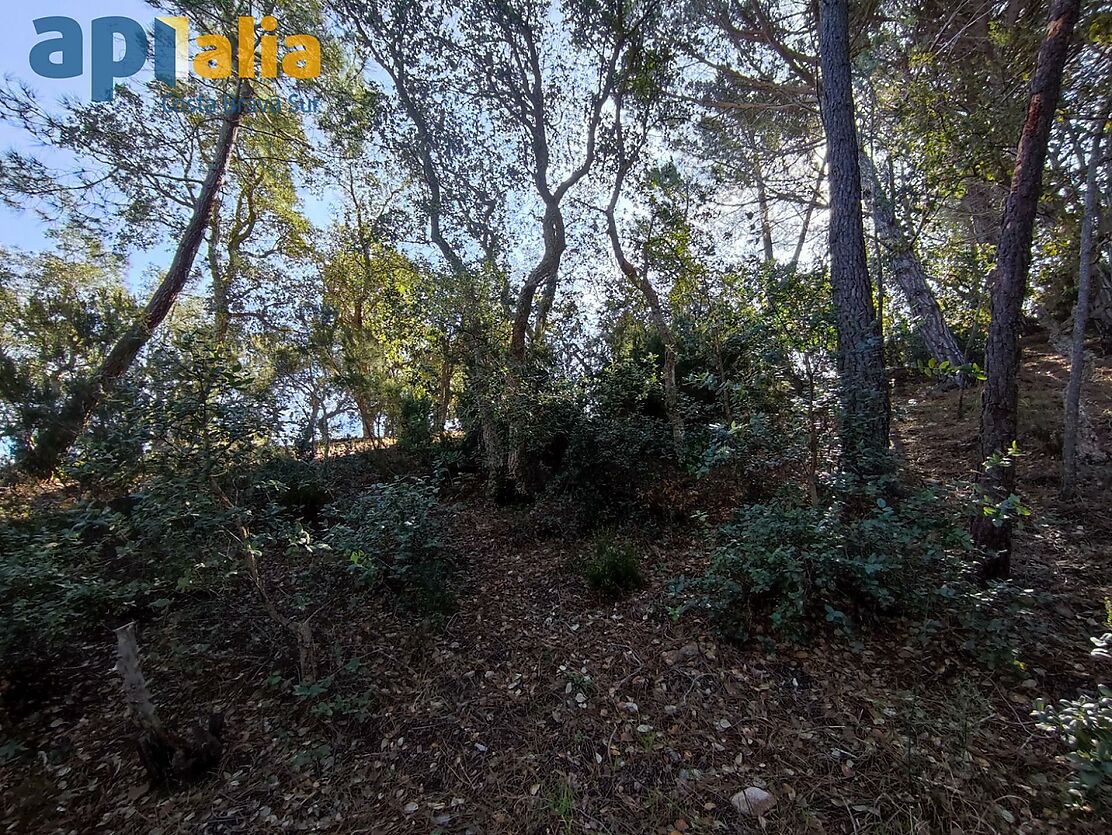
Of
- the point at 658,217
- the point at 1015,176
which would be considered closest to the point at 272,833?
the point at 1015,176

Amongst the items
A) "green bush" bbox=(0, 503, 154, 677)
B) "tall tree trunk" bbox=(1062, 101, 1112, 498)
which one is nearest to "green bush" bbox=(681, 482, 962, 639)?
"tall tree trunk" bbox=(1062, 101, 1112, 498)

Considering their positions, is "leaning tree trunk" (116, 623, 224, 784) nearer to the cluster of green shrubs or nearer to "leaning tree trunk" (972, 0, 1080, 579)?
the cluster of green shrubs

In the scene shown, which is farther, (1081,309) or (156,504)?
(1081,309)

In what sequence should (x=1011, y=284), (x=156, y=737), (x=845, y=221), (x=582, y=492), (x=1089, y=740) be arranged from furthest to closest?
1. (x=582, y=492)
2. (x=845, y=221)
3. (x=1011, y=284)
4. (x=156, y=737)
5. (x=1089, y=740)

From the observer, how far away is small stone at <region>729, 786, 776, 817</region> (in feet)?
5.73

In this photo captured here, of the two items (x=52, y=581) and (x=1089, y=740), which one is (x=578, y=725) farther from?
(x=52, y=581)

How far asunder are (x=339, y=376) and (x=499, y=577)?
A: 137 inches

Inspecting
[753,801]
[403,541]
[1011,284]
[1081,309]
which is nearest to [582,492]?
[403,541]

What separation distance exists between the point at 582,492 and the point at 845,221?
10.8 feet

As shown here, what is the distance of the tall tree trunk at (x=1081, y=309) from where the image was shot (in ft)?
11.1

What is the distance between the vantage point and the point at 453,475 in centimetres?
582

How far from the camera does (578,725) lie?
225 cm

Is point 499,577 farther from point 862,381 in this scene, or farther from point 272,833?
point 862,381

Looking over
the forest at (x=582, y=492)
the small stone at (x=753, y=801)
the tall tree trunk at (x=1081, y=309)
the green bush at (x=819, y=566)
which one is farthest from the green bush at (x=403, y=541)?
the tall tree trunk at (x=1081, y=309)
